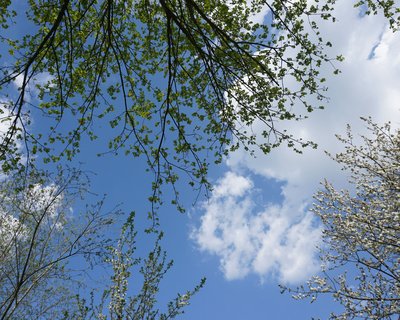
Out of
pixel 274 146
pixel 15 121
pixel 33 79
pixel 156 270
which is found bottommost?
pixel 156 270

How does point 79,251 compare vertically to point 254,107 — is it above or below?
below

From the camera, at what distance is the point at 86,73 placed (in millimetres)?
7855

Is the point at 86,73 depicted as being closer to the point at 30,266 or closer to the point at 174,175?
the point at 174,175

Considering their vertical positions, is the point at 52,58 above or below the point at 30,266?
above

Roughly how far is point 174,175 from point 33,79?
314 cm

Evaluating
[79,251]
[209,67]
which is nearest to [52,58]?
[209,67]

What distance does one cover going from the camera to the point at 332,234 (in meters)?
11.7

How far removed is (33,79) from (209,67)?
10.7ft

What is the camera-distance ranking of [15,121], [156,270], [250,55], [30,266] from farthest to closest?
[30,266] < [156,270] < [250,55] < [15,121]

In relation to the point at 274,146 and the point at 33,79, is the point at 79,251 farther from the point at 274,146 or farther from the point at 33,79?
the point at 274,146

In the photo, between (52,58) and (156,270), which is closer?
(52,58)

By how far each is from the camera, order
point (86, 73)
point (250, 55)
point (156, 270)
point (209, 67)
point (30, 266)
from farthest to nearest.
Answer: point (30, 266) < point (156, 270) < point (86, 73) < point (209, 67) < point (250, 55)

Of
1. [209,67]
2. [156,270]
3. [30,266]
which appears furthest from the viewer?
[30,266]

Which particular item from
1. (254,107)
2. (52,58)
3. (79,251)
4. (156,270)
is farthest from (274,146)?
(79,251)
